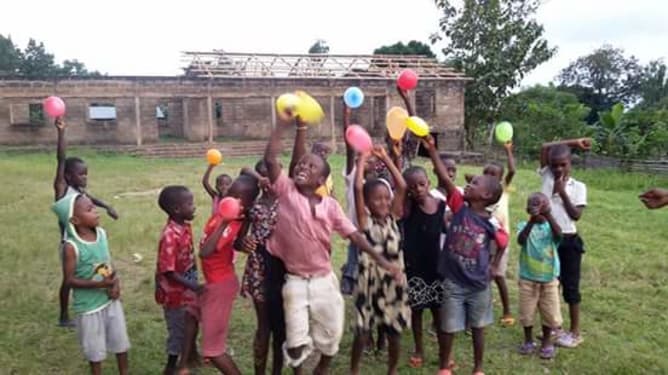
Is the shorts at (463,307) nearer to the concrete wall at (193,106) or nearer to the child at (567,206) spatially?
the child at (567,206)

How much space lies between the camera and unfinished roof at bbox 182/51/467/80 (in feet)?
79.3

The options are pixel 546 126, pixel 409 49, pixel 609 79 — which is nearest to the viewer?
pixel 546 126

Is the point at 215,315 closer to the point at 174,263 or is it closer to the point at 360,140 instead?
the point at 174,263

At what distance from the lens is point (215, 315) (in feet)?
11.0

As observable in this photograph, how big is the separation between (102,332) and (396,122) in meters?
2.15

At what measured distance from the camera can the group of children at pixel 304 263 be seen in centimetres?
323

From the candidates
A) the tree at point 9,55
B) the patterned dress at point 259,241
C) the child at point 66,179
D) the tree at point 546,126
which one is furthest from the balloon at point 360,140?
the tree at point 9,55

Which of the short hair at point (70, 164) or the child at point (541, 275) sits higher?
the short hair at point (70, 164)

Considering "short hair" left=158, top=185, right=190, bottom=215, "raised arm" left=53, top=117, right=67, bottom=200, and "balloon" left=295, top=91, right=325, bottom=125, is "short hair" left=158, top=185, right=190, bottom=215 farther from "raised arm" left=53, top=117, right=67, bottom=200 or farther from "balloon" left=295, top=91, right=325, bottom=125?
"raised arm" left=53, top=117, right=67, bottom=200

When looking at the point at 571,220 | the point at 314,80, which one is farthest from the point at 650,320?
the point at 314,80

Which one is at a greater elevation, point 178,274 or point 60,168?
point 60,168

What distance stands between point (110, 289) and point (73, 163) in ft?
5.25

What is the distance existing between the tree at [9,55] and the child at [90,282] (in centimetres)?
4441

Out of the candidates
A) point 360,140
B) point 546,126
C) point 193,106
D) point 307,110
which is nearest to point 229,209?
point 307,110
